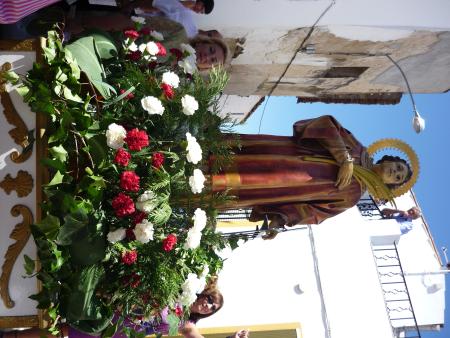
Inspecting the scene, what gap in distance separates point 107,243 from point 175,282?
351mm

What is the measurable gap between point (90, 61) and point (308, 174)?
1.58 metres

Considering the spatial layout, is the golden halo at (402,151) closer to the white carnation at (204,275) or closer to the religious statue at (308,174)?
the religious statue at (308,174)

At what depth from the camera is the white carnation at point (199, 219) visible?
7.39 ft

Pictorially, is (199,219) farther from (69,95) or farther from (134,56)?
(134,56)

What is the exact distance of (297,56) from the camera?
503 cm

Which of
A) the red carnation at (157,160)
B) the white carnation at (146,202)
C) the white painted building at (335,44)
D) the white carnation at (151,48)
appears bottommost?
the white carnation at (146,202)

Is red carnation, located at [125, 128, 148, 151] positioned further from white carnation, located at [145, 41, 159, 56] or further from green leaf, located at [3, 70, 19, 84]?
white carnation, located at [145, 41, 159, 56]

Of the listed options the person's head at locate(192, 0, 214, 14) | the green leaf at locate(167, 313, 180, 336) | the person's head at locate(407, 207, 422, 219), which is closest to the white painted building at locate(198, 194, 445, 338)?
the person's head at locate(407, 207, 422, 219)

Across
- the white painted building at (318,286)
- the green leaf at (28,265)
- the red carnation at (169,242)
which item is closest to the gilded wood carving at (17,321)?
the green leaf at (28,265)

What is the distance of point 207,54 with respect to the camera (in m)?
3.92

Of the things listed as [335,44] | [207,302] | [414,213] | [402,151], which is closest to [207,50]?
[335,44]

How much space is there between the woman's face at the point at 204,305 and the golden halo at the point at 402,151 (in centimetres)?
148

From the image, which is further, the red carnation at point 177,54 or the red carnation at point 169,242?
the red carnation at point 177,54

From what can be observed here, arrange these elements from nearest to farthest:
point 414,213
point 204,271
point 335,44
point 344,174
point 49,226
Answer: point 49,226, point 204,271, point 344,174, point 335,44, point 414,213
